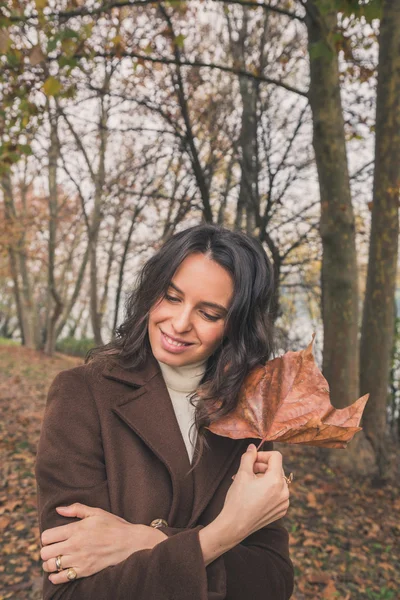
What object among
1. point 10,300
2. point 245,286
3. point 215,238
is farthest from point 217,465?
point 10,300

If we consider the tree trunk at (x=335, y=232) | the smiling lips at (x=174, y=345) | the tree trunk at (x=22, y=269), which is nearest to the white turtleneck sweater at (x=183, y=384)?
the smiling lips at (x=174, y=345)

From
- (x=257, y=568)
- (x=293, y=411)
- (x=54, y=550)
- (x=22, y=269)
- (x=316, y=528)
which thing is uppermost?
(x=22, y=269)

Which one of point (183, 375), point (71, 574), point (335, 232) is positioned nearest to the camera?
point (71, 574)

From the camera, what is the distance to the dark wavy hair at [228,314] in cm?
165

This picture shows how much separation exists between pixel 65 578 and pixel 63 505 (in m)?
0.19

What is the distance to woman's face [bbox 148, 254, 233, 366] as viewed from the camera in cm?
161

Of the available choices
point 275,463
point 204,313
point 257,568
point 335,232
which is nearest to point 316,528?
point 335,232

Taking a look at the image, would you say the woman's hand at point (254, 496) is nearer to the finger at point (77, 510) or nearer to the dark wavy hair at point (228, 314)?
the dark wavy hair at point (228, 314)

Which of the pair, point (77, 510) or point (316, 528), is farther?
point (316, 528)

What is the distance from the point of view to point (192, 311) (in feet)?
5.28

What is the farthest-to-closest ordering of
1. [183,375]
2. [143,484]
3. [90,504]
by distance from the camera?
[183,375] → [143,484] → [90,504]

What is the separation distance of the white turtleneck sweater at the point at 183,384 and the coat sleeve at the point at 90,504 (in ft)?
1.00

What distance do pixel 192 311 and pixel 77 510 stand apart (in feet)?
2.29

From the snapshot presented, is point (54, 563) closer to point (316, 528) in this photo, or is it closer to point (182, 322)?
point (182, 322)
